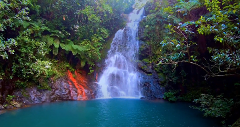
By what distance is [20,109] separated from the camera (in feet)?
26.3

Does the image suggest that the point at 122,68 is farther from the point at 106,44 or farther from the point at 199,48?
the point at 199,48

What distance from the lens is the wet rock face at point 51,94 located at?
9060 mm

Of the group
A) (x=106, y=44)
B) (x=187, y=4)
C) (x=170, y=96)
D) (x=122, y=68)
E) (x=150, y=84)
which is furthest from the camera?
(x=106, y=44)

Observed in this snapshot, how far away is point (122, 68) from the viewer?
1490cm

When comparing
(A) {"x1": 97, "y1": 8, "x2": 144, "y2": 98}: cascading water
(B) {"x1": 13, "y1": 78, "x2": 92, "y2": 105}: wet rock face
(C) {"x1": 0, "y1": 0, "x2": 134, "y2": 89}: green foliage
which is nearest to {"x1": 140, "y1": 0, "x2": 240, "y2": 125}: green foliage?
(A) {"x1": 97, "y1": 8, "x2": 144, "y2": 98}: cascading water

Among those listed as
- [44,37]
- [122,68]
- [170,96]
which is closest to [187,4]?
[170,96]

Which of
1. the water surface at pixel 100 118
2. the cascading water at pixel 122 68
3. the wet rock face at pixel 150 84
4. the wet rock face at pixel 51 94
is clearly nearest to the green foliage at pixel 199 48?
the wet rock face at pixel 150 84

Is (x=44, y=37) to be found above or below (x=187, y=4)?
below

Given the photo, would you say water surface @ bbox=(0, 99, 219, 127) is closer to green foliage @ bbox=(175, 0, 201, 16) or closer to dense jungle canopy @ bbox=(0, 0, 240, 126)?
dense jungle canopy @ bbox=(0, 0, 240, 126)

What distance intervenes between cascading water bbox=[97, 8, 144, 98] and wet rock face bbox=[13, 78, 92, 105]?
85.4 inches

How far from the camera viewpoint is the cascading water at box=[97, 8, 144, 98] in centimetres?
1307

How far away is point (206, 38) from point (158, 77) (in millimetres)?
5126

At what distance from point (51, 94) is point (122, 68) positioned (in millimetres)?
6879

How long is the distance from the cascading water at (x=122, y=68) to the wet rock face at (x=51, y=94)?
2.17 metres
